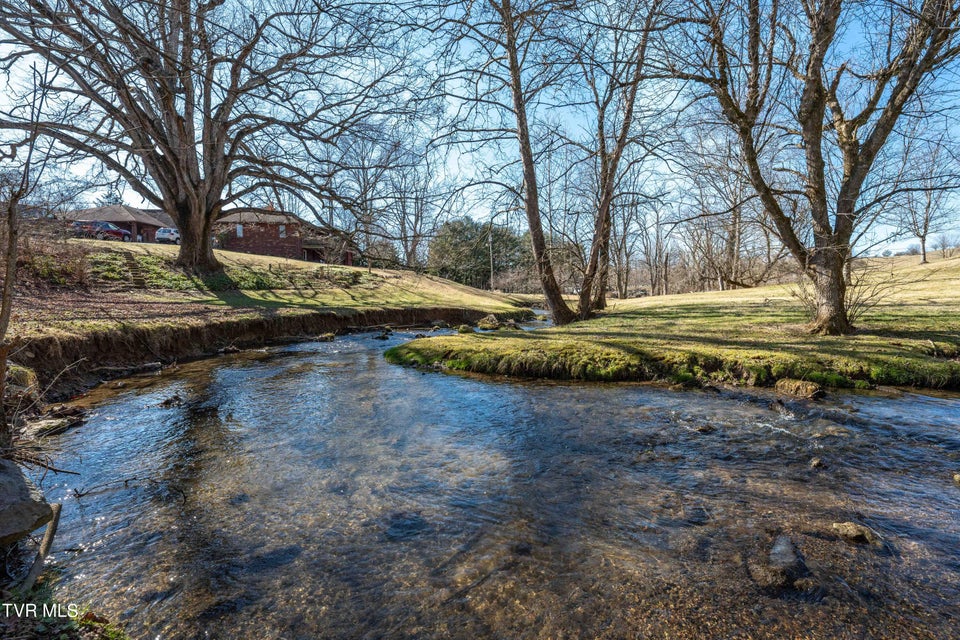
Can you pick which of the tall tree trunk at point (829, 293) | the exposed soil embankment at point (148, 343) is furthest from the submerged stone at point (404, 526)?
the tall tree trunk at point (829, 293)

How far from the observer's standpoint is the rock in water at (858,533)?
10.2 feet

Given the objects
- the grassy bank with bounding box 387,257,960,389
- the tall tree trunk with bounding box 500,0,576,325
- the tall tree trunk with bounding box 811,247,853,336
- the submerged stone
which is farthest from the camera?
the tall tree trunk with bounding box 500,0,576,325

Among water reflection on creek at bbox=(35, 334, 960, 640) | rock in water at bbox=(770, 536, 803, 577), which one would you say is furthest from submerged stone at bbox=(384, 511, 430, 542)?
rock in water at bbox=(770, 536, 803, 577)

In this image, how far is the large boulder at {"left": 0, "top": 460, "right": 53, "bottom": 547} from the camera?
2795 millimetres

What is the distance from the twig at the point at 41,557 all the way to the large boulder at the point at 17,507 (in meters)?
0.07

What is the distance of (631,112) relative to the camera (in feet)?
37.9

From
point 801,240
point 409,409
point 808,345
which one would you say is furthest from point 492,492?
point 801,240

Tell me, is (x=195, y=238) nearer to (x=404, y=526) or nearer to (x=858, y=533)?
(x=404, y=526)

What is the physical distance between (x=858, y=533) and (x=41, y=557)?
5.30 metres

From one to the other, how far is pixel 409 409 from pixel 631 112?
9.52m

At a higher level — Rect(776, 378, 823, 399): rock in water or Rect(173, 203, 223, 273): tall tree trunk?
Rect(173, 203, 223, 273): tall tree trunk

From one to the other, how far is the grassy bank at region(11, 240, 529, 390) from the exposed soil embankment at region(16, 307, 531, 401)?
0.08 feet

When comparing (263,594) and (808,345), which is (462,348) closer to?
(808,345)

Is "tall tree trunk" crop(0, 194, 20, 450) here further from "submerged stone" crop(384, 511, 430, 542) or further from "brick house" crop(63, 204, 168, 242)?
"brick house" crop(63, 204, 168, 242)
